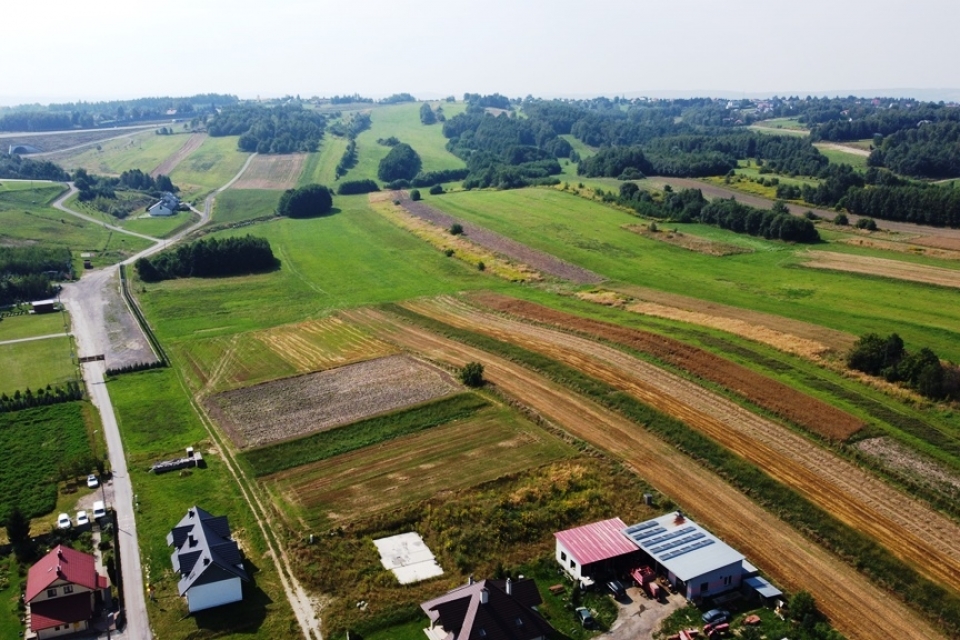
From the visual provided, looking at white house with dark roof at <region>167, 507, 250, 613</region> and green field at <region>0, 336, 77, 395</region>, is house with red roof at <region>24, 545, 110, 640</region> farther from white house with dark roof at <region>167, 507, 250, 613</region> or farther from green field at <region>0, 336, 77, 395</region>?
green field at <region>0, 336, 77, 395</region>

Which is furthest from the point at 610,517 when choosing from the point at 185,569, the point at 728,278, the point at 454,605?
the point at 728,278

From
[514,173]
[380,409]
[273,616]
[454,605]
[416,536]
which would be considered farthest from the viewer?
[514,173]

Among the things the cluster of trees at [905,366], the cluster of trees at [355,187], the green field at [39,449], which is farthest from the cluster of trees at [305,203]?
the cluster of trees at [905,366]

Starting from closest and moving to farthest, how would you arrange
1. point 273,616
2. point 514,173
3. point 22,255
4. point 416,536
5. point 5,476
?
point 273,616 < point 416,536 < point 5,476 < point 22,255 < point 514,173

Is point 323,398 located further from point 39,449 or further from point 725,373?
point 725,373

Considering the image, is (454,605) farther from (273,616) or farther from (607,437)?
(607,437)

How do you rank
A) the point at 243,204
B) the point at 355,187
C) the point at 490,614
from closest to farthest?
the point at 490,614
the point at 243,204
the point at 355,187

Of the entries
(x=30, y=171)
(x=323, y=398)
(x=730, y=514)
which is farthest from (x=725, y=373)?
(x=30, y=171)
